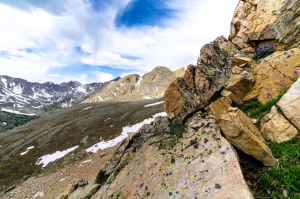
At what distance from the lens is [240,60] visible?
14.1 metres

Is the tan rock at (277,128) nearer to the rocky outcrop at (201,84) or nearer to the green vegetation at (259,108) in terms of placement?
the green vegetation at (259,108)

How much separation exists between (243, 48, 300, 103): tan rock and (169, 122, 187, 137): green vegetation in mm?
5212

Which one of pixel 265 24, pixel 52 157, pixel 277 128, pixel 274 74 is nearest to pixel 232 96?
pixel 274 74

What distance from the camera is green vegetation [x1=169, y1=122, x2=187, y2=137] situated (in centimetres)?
1167

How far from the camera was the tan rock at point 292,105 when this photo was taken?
8.66 m

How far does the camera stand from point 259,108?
38.4 feet

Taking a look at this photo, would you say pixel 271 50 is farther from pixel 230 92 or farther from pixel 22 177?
pixel 22 177

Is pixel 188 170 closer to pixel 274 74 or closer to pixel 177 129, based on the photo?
pixel 177 129

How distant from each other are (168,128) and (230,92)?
17.6 ft

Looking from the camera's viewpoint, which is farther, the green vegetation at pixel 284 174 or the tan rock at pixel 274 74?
the tan rock at pixel 274 74

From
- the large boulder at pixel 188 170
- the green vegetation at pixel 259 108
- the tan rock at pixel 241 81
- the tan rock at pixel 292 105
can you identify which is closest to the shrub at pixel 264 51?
the tan rock at pixel 241 81

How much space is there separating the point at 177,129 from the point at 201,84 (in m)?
4.27

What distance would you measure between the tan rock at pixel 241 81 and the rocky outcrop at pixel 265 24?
5.81 metres

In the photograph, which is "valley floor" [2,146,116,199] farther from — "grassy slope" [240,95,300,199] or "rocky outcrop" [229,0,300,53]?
"rocky outcrop" [229,0,300,53]
